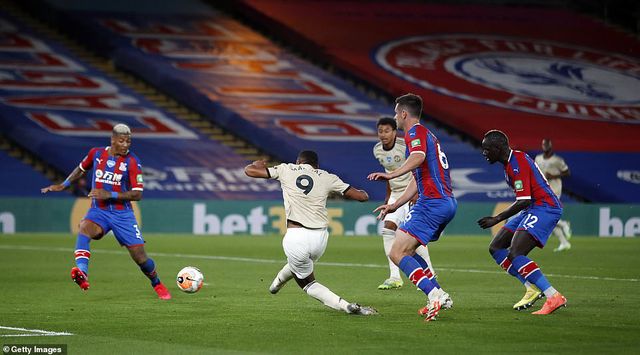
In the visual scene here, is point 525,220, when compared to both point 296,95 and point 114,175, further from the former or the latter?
point 296,95

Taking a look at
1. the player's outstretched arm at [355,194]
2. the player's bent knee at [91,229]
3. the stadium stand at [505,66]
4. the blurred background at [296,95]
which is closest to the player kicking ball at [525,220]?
the player's outstretched arm at [355,194]

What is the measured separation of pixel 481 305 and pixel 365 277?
485 centimetres

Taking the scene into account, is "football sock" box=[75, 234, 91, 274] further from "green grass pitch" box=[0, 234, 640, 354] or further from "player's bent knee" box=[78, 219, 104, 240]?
"green grass pitch" box=[0, 234, 640, 354]

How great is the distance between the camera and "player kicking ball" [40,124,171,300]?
14.7 metres

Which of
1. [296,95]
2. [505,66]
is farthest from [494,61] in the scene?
[296,95]

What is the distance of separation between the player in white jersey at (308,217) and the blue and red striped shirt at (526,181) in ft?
5.49

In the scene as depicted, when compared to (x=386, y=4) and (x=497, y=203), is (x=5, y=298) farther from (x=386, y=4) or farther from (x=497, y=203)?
(x=386, y=4)

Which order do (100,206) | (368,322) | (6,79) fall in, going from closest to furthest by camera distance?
(368,322) < (100,206) < (6,79)

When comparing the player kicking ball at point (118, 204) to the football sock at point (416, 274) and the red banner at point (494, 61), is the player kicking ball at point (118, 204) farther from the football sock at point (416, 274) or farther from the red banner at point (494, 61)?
the red banner at point (494, 61)

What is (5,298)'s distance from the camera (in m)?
14.5

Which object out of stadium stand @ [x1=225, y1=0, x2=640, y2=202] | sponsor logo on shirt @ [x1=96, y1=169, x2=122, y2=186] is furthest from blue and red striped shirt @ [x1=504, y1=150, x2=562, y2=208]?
stadium stand @ [x1=225, y1=0, x2=640, y2=202]

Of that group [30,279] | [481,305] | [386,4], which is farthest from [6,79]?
[481,305]

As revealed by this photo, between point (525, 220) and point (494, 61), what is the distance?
31.9 metres

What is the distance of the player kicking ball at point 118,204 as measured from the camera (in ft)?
48.4
